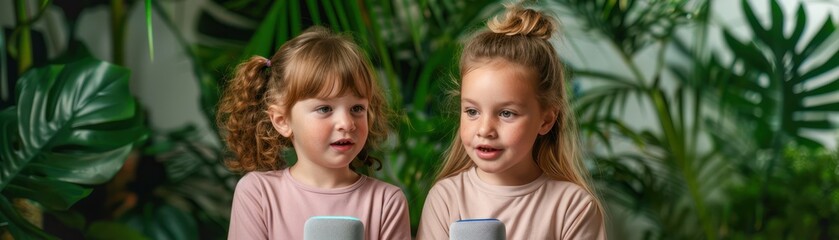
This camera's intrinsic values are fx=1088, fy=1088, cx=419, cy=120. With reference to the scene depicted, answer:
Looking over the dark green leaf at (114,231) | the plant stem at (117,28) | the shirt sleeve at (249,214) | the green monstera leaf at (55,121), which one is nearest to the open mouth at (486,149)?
Answer: the shirt sleeve at (249,214)

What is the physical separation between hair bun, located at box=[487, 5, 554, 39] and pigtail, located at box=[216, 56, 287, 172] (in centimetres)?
36

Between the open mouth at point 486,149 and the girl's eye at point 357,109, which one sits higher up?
the girl's eye at point 357,109

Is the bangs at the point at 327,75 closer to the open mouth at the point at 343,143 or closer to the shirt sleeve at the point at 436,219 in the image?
the open mouth at the point at 343,143

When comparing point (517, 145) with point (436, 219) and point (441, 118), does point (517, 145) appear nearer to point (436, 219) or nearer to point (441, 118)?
point (436, 219)

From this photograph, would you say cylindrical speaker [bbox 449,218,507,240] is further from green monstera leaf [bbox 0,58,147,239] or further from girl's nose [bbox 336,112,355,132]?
green monstera leaf [bbox 0,58,147,239]

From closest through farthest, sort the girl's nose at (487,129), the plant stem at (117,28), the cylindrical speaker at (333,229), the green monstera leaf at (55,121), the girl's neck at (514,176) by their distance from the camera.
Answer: the cylindrical speaker at (333,229), the girl's nose at (487,129), the girl's neck at (514,176), the green monstera leaf at (55,121), the plant stem at (117,28)

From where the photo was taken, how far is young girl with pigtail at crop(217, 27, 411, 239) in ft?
5.17

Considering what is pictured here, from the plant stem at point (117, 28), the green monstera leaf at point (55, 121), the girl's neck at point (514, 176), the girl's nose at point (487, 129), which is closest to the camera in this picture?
the girl's nose at point (487, 129)

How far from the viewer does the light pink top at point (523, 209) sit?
1.60 meters

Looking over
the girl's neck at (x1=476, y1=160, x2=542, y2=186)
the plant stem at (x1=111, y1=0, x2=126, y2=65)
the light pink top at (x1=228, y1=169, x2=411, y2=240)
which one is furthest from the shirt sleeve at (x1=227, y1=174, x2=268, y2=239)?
the plant stem at (x1=111, y1=0, x2=126, y2=65)

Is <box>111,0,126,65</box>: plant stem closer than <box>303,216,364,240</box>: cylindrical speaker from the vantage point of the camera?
No

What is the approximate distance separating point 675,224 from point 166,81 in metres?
1.58

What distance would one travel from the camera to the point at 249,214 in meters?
1.60

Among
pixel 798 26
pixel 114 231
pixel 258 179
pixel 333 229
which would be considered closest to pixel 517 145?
pixel 258 179
